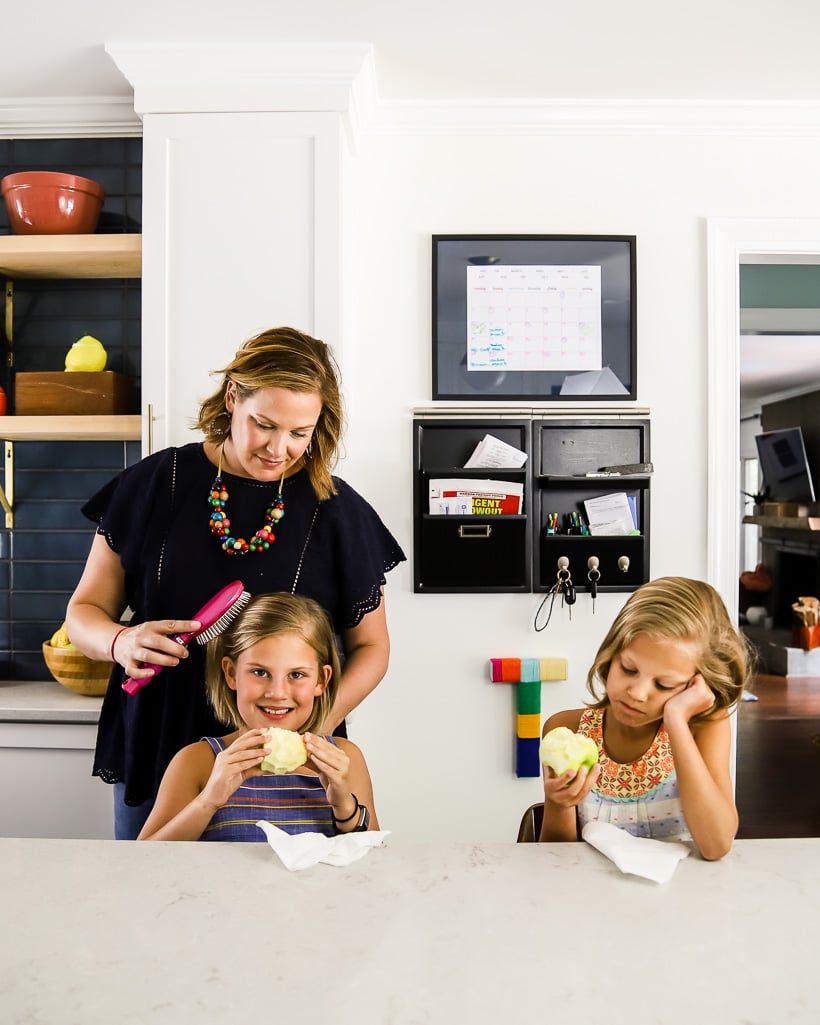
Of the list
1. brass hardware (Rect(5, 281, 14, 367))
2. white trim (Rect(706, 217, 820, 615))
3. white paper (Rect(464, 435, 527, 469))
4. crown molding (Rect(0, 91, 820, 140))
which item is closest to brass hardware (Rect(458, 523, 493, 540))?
white paper (Rect(464, 435, 527, 469))

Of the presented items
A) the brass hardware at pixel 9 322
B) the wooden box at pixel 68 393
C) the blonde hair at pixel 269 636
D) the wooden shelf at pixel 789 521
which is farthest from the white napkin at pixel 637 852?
the wooden shelf at pixel 789 521

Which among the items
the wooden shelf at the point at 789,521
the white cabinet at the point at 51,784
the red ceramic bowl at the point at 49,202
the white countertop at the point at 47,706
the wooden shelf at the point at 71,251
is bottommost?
the white cabinet at the point at 51,784

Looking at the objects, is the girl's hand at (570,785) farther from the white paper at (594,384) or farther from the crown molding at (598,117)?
the crown molding at (598,117)

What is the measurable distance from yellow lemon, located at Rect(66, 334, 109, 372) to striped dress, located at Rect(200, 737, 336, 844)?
4.60 ft

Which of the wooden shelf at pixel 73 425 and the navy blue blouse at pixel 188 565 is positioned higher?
the wooden shelf at pixel 73 425

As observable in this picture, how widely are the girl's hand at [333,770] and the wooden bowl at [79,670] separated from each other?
1.13 m

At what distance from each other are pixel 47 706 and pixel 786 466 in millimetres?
3766

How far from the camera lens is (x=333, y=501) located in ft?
5.42

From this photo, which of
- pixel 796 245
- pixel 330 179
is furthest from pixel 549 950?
pixel 796 245

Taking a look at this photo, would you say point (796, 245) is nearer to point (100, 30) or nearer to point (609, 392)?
point (609, 392)

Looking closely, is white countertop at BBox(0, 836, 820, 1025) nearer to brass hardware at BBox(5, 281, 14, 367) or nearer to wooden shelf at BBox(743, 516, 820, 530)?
brass hardware at BBox(5, 281, 14, 367)

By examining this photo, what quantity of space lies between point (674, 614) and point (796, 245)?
5.57 ft

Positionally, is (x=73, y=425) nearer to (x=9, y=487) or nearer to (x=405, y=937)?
(x=9, y=487)

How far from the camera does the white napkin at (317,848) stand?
0.99 m
